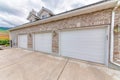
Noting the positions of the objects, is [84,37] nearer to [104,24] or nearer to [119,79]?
[104,24]

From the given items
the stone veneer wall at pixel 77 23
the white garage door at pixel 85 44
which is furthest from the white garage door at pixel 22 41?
the white garage door at pixel 85 44

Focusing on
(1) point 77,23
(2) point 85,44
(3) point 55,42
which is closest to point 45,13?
(3) point 55,42

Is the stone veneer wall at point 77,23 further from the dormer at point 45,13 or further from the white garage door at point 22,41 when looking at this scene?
the white garage door at point 22,41

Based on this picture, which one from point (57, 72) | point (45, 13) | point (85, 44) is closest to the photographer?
point (57, 72)

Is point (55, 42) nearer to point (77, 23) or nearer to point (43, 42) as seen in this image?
point (43, 42)

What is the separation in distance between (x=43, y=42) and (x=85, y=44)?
443 cm

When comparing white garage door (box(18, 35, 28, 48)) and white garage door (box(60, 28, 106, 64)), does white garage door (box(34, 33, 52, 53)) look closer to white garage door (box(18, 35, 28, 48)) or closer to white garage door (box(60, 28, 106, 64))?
white garage door (box(60, 28, 106, 64))

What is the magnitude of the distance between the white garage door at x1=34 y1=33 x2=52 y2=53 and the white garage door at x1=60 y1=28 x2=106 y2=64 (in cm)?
146

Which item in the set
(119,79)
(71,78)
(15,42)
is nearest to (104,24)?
(119,79)

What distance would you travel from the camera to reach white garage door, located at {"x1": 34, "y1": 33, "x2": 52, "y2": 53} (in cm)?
659

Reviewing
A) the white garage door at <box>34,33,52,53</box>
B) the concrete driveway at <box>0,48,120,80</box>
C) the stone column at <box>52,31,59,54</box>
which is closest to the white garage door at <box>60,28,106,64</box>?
the stone column at <box>52,31,59,54</box>

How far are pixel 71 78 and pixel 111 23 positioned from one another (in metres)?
3.51

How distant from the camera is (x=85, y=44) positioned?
4.52 meters

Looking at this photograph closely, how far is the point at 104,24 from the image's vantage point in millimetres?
3771
